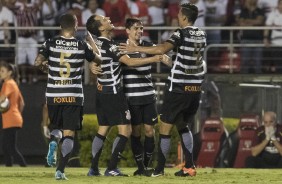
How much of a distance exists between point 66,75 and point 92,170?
1932 millimetres

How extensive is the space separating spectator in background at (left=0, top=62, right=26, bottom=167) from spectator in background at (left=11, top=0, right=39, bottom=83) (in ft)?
9.12

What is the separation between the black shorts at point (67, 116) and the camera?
Result: 17.7 m

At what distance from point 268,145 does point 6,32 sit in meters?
7.56

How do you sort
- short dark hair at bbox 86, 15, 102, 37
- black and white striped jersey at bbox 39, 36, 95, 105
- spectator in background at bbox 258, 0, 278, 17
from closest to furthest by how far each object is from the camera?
black and white striped jersey at bbox 39, 36, 95, 105
short dark hair at bbox 86, 15, 102, 37
spectator in background at bbox 258, 0, 278, 17

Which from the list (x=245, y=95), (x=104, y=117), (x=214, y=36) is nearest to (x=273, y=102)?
(x=245, y=95)

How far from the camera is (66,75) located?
17.7 metres

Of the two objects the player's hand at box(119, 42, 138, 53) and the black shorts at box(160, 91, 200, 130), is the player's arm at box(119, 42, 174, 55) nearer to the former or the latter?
the player's hand at box(119, 42, 138, 53)

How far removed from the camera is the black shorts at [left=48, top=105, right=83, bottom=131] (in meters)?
17.7

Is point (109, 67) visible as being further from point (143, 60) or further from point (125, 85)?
point (143, 60)

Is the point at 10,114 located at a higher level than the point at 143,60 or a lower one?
lower

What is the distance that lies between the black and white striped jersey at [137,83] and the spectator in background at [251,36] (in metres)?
7.83

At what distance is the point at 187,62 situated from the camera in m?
18.1

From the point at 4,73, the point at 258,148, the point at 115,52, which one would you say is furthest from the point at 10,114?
the point at 115,52

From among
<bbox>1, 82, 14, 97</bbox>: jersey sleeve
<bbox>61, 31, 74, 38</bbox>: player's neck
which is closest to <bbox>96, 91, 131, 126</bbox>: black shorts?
<bbox>61, 31, 74, 38</bbox>: player's neck
